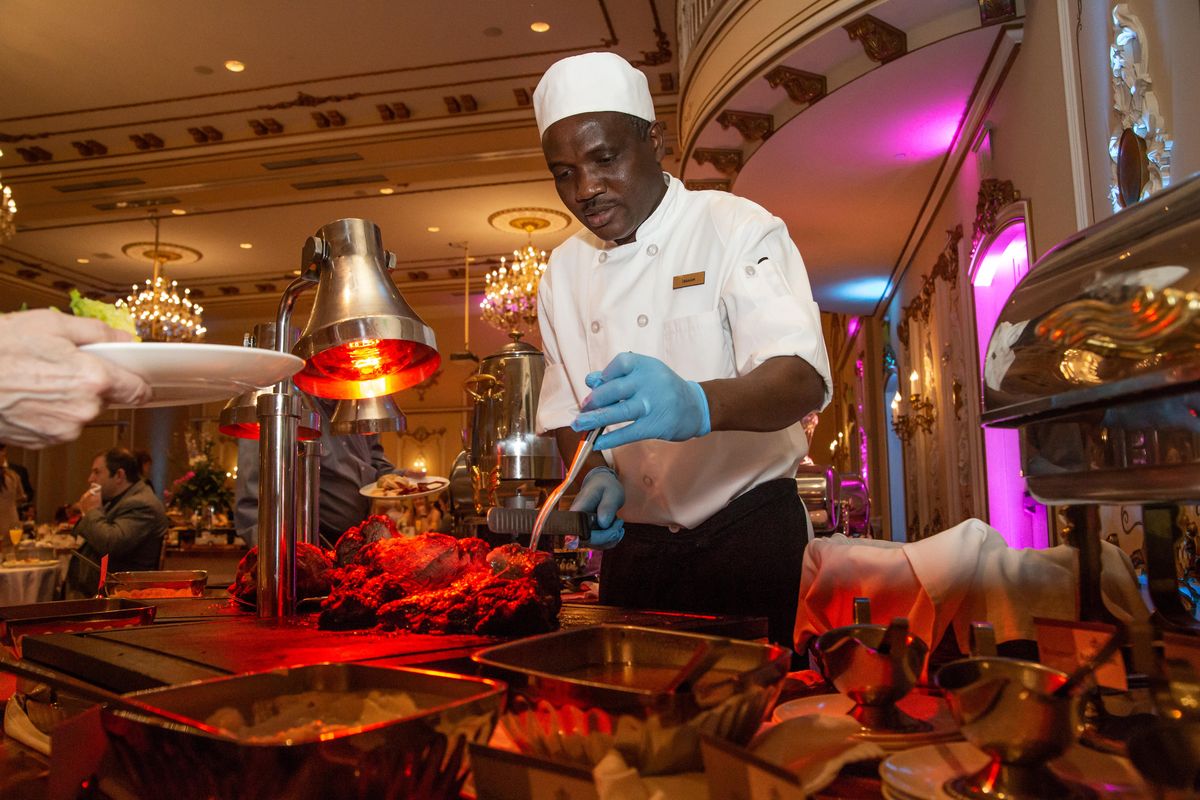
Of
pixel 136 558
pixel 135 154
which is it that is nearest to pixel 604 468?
pixel 136 558

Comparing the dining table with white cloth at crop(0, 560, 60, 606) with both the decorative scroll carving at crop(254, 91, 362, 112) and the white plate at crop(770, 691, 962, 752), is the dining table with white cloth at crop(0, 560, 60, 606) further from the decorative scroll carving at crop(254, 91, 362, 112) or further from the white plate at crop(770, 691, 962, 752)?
the white plate at crop(770, 691, 962, 752)

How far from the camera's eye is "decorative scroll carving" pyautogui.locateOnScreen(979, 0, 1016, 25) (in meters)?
4.96

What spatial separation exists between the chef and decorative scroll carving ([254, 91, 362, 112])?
21.3ft

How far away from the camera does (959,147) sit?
682cm

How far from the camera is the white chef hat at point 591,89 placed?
1973mm

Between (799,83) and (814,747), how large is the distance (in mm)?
5736

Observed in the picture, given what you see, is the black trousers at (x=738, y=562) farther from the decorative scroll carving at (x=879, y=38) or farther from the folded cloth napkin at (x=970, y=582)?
the decorative scroll carving at (x=879, y=38)

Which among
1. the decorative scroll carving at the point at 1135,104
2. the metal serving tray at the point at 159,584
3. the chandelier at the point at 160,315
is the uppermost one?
the chandelier at the point at 160,315

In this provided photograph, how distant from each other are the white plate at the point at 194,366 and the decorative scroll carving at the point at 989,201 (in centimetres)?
522

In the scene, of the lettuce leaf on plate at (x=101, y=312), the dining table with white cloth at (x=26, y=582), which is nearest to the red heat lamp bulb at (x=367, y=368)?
the lettuce leaf on plate at (x=101, y=312)

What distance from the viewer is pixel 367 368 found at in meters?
1.68

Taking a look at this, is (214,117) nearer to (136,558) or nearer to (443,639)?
(136,558)

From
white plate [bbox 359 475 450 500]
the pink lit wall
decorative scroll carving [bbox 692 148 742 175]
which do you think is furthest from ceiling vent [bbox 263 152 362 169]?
white plate [bbox 359 475 450 500]

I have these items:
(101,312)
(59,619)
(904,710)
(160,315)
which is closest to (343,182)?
(160,315)
